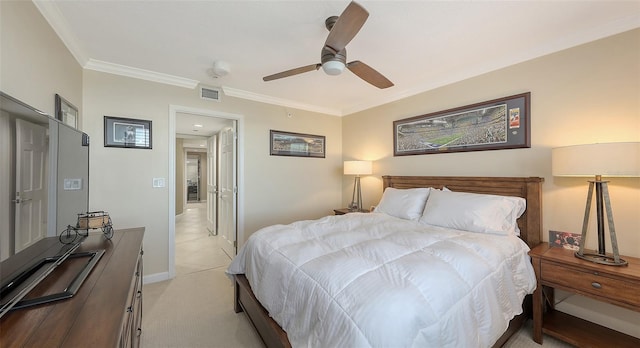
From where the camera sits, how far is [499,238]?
1.98m

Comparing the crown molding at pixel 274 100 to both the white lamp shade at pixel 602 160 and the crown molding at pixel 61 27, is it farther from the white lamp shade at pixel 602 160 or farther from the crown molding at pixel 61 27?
the white lamp shade at pixel 602 160

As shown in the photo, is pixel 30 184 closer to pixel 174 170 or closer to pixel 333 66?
pixel 333 66

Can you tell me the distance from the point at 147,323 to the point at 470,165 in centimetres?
350

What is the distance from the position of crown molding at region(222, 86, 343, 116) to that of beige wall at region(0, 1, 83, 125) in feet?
5.10

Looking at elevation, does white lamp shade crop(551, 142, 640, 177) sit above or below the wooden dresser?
above

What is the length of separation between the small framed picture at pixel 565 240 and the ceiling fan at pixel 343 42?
1.93m

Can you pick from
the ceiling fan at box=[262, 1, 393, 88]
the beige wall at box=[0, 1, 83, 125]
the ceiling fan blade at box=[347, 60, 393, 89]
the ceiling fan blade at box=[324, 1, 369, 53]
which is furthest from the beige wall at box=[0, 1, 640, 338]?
the ceiling fan blade at box=[324, 1, 369, 53]

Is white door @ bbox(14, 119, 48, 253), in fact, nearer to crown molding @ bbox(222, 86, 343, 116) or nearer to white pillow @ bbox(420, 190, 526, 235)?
crown molding @ bbox(222, 86, 343, 116)

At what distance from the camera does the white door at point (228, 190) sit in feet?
11.7

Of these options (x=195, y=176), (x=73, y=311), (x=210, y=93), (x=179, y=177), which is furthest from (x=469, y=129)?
(x=195, y=176)

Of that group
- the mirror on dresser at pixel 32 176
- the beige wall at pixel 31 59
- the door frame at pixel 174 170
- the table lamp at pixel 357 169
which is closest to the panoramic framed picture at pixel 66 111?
the beige wall at pixel 31 59

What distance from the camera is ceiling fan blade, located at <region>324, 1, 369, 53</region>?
4.32ft

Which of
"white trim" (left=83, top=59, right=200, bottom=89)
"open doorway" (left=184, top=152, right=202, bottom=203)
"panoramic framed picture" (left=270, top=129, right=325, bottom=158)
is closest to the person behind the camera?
"white trim" (left=83, top=59, right=200, bottom=89)

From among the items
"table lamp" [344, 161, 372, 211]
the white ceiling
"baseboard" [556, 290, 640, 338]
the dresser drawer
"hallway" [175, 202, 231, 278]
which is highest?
the white ceiling
